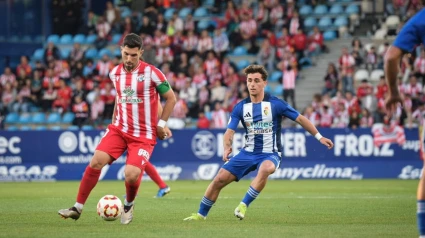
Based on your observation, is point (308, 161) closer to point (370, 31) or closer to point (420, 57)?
point (420, 57)

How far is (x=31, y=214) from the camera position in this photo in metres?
13.4

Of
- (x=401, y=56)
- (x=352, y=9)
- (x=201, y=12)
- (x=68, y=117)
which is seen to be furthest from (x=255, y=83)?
(x=201, y=12)

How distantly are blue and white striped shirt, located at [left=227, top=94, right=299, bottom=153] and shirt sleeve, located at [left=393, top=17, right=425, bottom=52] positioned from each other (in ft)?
14.2

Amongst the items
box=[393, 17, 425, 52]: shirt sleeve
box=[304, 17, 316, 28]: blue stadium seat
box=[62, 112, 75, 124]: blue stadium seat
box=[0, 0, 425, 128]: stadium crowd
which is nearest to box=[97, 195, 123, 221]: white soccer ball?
box=[393, 17, 425, 52]: shirt sleeve

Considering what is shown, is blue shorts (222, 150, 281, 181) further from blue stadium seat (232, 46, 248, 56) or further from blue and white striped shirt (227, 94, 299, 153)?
blue stadium seat (232, 46, 248, 56)

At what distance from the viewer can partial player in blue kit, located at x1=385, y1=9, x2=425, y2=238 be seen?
815 cm

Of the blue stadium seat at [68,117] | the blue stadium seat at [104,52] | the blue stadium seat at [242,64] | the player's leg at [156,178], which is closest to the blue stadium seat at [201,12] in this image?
the blue stadium seat at [104,52]

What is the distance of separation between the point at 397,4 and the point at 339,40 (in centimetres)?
234

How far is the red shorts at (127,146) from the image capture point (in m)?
11.5

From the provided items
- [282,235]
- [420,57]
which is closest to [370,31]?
[420,57]

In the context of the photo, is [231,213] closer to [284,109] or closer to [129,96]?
[284,109]

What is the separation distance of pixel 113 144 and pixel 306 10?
22763mm

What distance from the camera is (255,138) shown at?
12.6 metres

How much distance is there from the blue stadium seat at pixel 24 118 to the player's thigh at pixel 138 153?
2015cm
